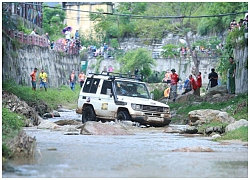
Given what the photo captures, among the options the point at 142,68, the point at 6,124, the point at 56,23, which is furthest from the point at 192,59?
the point at 6,124

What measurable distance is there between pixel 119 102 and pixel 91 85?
1.78m

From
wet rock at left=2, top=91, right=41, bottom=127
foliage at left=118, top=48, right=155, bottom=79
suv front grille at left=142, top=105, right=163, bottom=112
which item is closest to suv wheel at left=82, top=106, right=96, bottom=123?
wet rock at left=2, top=91, right=41, bottom=127

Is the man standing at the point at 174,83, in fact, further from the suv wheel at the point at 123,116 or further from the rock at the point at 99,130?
the rock at the point at 99,130

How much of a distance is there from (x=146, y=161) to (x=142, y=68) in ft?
196

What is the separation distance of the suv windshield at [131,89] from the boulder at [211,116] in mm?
1997

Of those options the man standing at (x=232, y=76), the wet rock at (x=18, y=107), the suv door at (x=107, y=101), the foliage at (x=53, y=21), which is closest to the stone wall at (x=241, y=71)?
the man standing at (x=232, y=76)

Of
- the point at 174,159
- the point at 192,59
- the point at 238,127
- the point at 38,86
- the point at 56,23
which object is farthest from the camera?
the point at 56,23

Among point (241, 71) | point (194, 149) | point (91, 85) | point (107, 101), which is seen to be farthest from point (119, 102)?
point (241, 71)

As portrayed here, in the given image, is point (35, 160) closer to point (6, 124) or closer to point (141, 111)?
point (6, 124)

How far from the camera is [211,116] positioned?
23000mm

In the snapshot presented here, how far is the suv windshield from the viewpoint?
80.9ft

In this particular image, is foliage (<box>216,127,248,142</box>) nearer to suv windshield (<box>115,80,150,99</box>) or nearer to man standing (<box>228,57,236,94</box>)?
suv windshield (<box>115,80,150,99</box>)

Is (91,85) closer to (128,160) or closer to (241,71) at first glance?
(241,71)

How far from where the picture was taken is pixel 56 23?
84.6m
